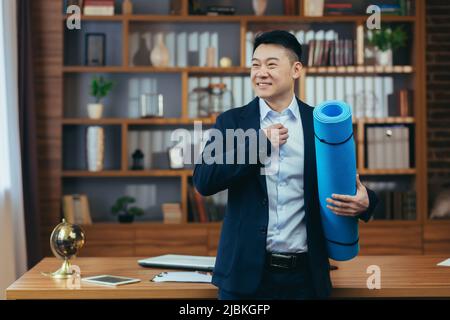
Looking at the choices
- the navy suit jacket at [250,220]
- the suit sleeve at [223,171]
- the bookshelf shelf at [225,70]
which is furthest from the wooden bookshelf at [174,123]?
the suit sleeve at [223,171]

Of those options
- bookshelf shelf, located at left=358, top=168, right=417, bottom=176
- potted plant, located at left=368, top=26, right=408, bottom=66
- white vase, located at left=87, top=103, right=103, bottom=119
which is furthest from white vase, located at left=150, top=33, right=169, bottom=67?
bookshelf shelf, located at left=358, top=168, right=417, bottom=176

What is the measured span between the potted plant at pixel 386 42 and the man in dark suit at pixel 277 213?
10.1 ft

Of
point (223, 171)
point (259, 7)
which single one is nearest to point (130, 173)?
point (259, 7)

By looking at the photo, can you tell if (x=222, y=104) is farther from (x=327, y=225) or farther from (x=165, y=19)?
(x=327, y=225)

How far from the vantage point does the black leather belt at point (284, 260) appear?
6.58 feet

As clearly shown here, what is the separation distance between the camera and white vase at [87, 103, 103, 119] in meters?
4.95

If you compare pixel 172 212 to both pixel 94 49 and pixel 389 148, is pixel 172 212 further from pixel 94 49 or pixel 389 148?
pixel 389 148

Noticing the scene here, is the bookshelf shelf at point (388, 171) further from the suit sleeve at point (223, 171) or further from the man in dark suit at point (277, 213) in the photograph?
the suit sleeve at point (223, 171)

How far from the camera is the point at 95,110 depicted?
16.3ft

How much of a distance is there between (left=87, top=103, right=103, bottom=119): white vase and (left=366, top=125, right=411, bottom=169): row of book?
187cm

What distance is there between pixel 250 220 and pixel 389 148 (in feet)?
10.6

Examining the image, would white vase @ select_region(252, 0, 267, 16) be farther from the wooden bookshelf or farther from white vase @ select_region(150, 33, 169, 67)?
white vase @ select_region(150, 33, 169, 67)

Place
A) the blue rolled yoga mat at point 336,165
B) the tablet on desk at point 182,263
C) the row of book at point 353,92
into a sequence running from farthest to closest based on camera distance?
1. the row of book at point 353,92
2. the tablet on desk at point 182,263
3. the blue rolled yoga mat at point 336,165
